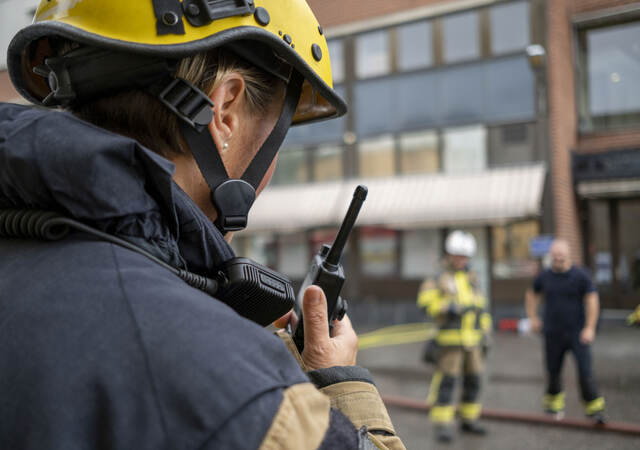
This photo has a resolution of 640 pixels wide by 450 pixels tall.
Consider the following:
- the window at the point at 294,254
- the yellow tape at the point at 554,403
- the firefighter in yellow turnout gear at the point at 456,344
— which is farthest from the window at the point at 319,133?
the yellow tape at the point at 554,403

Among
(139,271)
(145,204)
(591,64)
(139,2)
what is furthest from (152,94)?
(591,64)

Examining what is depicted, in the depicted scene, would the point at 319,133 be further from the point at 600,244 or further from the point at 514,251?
the point at 600,244

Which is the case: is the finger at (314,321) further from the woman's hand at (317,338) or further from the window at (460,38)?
the window at (460,38)

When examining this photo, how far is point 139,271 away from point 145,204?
0.11 m

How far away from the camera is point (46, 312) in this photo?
26.6 inches

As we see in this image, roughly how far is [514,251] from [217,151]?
13.4m

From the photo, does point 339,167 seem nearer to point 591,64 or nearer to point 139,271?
point 591,64

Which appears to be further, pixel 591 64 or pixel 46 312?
pixel 591 64

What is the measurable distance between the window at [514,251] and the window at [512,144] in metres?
1.58

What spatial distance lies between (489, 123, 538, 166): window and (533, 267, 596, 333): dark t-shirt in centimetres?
733

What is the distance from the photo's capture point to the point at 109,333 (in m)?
0.65

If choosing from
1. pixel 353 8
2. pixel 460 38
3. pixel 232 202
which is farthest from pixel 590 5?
pixel 232 202

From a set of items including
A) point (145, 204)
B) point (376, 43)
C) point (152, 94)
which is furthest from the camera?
point (376, 43)

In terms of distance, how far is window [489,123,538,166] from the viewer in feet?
42.5
